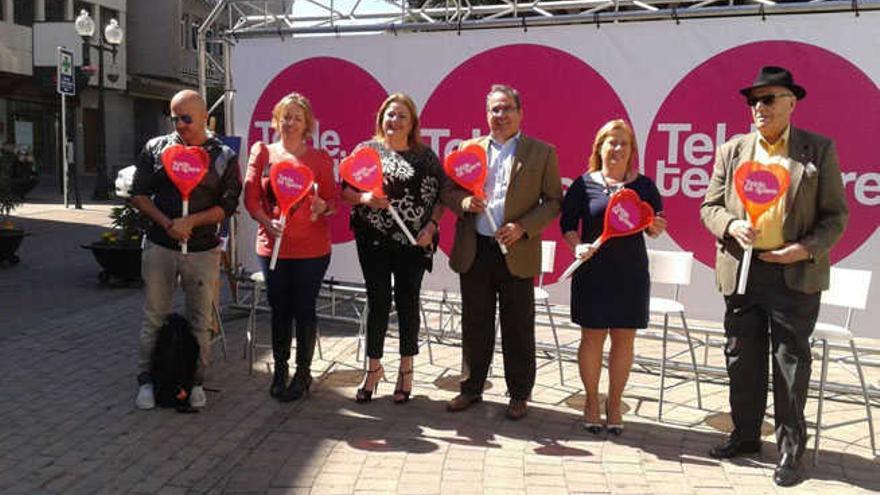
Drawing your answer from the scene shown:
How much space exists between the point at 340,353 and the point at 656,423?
8.58 feet

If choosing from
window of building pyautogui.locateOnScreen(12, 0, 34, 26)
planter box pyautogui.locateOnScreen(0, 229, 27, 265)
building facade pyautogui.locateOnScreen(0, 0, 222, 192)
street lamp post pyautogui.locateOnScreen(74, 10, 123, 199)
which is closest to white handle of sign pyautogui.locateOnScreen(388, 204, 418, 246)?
planter box pyautogui.locateOnScreen(0, 229, 27, 265)

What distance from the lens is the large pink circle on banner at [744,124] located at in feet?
16.7

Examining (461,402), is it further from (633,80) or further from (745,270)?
(633,80)

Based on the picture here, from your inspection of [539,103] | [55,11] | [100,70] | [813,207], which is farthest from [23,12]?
[813,207]

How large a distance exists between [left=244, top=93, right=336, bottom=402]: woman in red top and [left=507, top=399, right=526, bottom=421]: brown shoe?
4.35 ft

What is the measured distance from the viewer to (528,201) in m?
4.52

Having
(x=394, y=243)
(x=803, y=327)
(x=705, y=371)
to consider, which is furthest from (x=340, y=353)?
(x=803, y=327)

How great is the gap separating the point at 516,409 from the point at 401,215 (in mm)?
1355

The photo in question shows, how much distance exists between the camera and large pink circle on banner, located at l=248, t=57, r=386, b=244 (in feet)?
21.5

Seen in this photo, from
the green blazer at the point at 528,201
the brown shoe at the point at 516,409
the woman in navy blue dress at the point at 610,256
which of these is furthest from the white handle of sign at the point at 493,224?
the brown shoe at the point at 516,409

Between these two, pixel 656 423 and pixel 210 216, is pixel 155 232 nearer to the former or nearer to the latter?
pixel 210 216

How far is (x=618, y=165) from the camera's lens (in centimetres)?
429

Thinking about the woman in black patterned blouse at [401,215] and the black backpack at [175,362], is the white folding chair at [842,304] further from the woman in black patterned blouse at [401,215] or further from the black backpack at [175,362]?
the black backpack at [175,362]

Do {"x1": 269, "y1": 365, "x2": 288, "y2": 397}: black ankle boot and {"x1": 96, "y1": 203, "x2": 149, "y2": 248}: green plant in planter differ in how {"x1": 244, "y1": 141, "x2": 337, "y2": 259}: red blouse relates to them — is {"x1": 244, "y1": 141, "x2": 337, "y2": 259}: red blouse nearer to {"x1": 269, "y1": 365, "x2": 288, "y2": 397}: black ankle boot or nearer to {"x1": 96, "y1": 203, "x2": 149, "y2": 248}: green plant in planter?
{"x1": 269, "y1": 365, "x2": 288, "y2": 397}: black ankle boot
